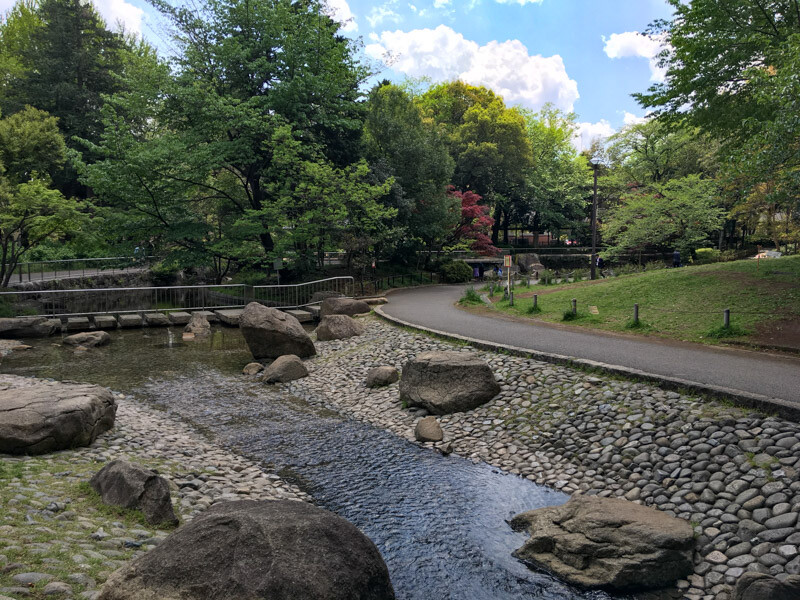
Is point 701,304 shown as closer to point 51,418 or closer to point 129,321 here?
point 51,418

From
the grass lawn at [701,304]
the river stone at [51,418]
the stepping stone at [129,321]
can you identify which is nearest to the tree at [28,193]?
the stepping stone at [129,321]

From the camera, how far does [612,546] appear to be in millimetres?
5652

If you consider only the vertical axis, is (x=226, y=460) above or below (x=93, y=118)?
below

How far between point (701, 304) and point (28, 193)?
24.8 meters

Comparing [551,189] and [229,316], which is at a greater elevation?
[551,189]

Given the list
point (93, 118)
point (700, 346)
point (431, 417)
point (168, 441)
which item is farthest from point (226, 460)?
point (93, 118)

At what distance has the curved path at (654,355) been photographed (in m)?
8.81

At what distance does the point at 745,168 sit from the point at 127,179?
887 inches

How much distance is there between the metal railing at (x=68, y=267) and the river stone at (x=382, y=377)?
16788 millimetres

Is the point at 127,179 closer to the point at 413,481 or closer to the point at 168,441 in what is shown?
the point at 168,441

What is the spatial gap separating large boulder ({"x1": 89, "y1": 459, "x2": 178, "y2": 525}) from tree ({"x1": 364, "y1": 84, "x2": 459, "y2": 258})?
Answer: 24.6m

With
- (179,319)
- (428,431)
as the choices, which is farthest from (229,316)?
(428,431)

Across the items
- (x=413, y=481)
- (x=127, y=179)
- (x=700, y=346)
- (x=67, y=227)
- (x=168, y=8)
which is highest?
(x=168, y=8)

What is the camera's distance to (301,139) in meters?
24.1
